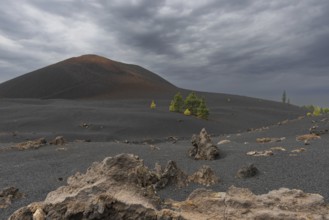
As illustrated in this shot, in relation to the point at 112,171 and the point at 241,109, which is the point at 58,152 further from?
the point at 241,109

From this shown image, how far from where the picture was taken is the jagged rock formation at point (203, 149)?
26.0 feet

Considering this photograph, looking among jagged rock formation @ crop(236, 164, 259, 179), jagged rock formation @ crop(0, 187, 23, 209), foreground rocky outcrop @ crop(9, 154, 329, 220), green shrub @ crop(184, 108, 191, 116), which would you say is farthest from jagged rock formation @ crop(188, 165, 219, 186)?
green shrub @ crop(184, 108, 191, 116)

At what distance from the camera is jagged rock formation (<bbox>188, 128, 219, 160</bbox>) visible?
7.91m

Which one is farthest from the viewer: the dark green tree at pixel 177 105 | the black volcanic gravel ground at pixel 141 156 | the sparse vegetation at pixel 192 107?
the dark green tree at pixel 177 105

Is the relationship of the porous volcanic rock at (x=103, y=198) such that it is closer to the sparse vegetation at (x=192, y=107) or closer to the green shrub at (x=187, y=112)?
the sparse vegetation at (x=192, y=107)

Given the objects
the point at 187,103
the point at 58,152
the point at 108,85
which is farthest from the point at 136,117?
the point at 108,85

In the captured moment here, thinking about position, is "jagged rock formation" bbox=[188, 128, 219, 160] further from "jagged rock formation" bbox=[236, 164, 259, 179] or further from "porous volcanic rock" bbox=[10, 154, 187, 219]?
"porous volcanic rock" bbox=[10, 154, 187, 219]

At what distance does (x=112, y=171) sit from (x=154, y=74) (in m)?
53.8

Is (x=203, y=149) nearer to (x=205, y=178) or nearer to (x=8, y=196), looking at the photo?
(x=205, y=178)

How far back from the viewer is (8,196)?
5.60m

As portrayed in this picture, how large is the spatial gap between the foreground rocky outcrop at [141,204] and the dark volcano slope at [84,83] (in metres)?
33.8

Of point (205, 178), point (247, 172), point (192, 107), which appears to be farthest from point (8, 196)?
point (192, 107)

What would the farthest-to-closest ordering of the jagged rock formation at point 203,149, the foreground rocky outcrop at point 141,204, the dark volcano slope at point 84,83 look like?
the dark volcano slope at point 84,83 < the jagged rock formation at point 203,149 < the foreground rocky outcrop at point 141,204

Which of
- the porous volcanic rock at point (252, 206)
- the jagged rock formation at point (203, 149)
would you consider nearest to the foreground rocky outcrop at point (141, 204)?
the porous volcanic rock at point (252, 206)
